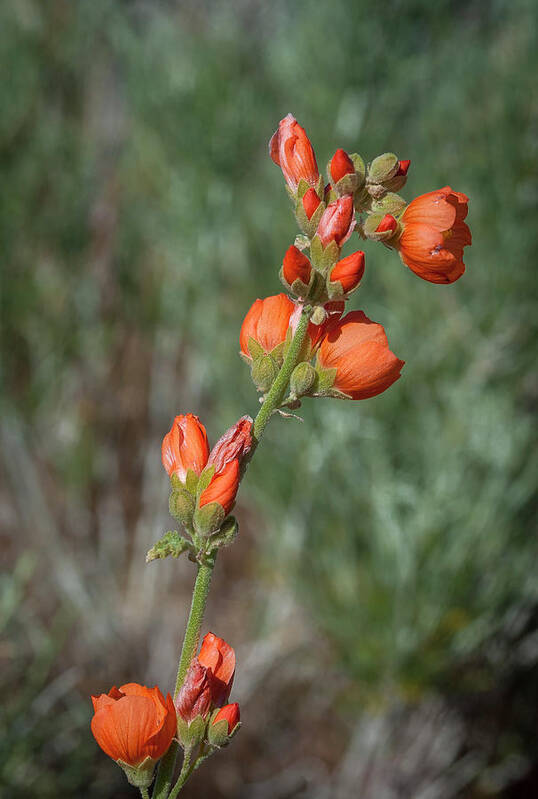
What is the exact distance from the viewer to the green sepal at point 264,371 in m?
0.85

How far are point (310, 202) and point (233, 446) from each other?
11.8 inches

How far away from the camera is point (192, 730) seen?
812mm

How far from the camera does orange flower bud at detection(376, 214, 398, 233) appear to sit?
82cm

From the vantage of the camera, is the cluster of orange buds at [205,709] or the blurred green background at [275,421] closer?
the cluster of orange buds at [205,709]

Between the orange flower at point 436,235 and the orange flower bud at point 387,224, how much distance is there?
2 centimetres

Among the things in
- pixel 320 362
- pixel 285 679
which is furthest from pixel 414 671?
pixel 320 362

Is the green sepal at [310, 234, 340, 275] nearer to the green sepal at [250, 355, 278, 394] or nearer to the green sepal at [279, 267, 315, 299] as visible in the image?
the green sepal at [279, 267, 315, 299]

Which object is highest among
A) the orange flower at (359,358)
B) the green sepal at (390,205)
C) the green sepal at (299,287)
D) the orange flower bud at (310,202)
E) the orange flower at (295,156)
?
the orange flower at (295,156)

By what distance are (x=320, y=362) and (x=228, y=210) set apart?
2.30 m

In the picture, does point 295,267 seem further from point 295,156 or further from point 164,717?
point 164,717

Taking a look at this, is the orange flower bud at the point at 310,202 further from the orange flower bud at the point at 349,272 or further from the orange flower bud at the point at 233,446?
the orange flower bud at the point at 233,446

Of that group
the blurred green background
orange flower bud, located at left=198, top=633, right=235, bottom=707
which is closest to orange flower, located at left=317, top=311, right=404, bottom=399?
orange flower bud, located at left=198, top=633, right=235, bottom=707

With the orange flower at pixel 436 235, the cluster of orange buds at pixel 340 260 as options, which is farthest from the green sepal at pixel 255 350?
the orange flower at pixel 436 235

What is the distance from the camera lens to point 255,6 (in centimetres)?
389
